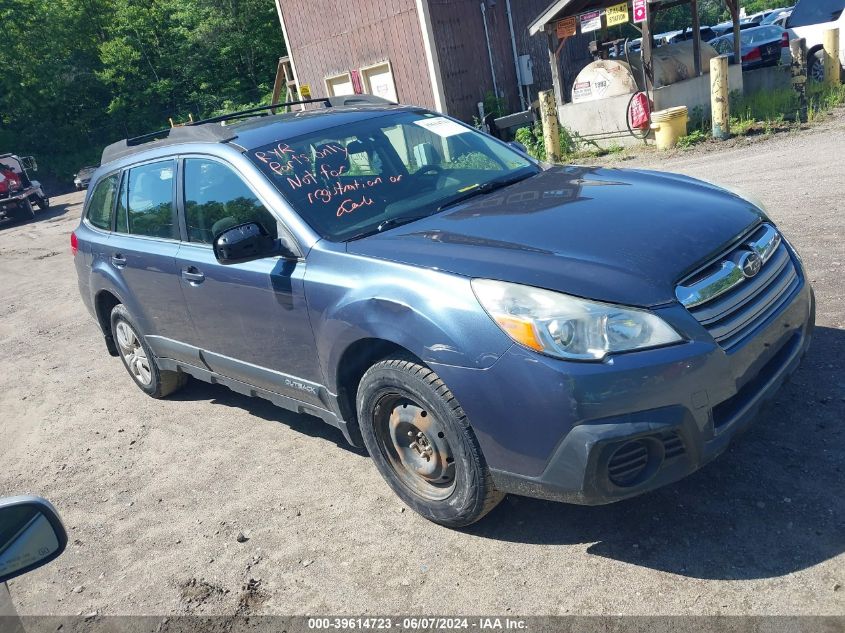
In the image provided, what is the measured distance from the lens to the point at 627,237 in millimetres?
3162

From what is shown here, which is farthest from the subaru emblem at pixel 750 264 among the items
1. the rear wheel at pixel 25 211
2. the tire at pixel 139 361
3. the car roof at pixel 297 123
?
the rear wheel at pixel 25 211

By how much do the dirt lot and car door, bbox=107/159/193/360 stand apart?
0.83 m

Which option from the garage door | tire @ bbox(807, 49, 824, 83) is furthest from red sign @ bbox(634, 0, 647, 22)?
the garage door

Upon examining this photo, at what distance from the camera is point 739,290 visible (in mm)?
3098

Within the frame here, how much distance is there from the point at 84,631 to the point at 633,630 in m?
2.39

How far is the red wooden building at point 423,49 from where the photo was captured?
17.8m

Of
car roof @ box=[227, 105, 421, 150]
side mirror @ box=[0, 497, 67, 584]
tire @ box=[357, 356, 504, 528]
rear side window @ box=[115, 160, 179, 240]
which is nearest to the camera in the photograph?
side mirror @ box=[0, 497, 67, 584]

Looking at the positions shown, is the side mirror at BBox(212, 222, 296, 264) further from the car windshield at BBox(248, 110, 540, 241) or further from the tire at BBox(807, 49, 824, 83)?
the tire at BBox(807, 49, 824, 83)

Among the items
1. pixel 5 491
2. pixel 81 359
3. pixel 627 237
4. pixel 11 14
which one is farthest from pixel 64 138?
pixel 627 237

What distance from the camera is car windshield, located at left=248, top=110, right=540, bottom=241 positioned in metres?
3.82

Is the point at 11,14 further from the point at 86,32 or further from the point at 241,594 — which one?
the point at 241,594

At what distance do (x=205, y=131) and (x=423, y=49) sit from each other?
14.2 m

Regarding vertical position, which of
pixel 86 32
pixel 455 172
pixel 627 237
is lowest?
pixel 627 237

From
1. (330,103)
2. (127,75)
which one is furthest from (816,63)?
(127,75)
